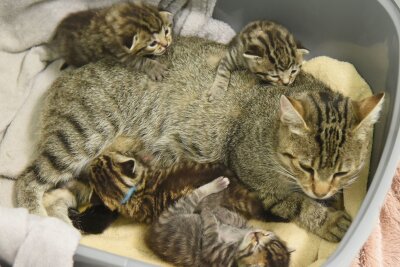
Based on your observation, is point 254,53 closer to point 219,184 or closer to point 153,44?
point 153,44

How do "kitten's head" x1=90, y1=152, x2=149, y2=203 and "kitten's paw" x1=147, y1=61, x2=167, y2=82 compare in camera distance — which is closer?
"kitten's head" x1=90, y1=152, x2=149, y2=203

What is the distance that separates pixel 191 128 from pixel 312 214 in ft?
1.81

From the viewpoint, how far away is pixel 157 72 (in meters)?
2.12

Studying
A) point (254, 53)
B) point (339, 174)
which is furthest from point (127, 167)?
point (339, 174)

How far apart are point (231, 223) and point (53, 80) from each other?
101cm

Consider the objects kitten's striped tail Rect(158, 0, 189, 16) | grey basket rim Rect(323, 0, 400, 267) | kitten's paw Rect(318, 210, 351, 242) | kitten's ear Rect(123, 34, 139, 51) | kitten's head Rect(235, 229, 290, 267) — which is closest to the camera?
grey basket rim Rect(323, 0, 400, 267)

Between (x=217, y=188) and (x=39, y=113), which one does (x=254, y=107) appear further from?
(x=39, y=113)

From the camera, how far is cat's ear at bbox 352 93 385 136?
1.68 m

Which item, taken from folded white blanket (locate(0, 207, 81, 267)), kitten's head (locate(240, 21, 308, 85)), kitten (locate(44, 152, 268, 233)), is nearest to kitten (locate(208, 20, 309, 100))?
kitten's head (locate(240, 21, 308, 85))

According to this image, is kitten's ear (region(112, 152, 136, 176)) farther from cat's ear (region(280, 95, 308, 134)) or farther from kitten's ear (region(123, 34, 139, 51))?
cat's ear (region(280, 95, 308, 134))

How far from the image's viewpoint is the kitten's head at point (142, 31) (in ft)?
6.72

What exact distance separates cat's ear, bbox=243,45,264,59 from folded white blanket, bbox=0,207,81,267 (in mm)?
887

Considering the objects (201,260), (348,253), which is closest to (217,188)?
(201,260)

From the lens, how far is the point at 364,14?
216 cm
